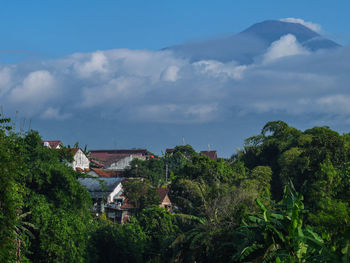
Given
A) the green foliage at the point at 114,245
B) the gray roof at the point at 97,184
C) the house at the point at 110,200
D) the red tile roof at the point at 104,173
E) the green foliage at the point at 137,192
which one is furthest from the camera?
the red tile roof at the point at 104,173

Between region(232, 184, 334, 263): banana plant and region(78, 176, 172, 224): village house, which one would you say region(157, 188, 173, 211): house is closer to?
region(78, 176, 172, 224): village house

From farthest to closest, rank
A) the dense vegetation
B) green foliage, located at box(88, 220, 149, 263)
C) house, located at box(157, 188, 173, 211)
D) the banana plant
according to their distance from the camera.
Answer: house, located at box(157, 188, 173, 211)
green foliage, located at box(88, 220, 149, 263)
the banana plant
the dense vegetation

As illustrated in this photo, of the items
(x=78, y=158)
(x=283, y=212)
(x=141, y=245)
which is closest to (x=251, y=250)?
(x=283, y=212)

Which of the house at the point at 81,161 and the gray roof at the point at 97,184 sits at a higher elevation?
the house at the point at 81,161

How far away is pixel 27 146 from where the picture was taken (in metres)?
28.1

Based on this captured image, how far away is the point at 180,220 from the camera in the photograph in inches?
1246

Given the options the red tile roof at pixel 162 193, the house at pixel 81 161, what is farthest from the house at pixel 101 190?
the house at pixel 81 161

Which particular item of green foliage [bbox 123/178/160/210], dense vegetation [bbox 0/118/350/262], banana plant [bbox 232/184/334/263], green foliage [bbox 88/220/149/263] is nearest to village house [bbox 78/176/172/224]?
green foliage [bbox 123/178/160/210]

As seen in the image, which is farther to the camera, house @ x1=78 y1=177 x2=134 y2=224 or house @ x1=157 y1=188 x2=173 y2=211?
house @ x1=157 y1=188 x2=173 y2=211

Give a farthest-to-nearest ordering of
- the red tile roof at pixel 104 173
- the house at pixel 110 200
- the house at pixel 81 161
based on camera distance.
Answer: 1. the house at pixel 81 161
2. the red tile roof at pixel 104 173
3. the house at pixel 110 200

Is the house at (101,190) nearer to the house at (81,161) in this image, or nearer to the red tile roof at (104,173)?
the red tile roof at (104,173)

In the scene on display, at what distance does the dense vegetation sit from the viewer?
17.7 meters

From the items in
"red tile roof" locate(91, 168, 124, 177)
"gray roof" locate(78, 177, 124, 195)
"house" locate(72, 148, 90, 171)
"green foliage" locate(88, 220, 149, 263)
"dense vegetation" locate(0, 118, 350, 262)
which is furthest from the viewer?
"house" locate(72, 148, 90, 171)

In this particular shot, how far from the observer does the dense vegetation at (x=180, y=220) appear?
58.1ft
